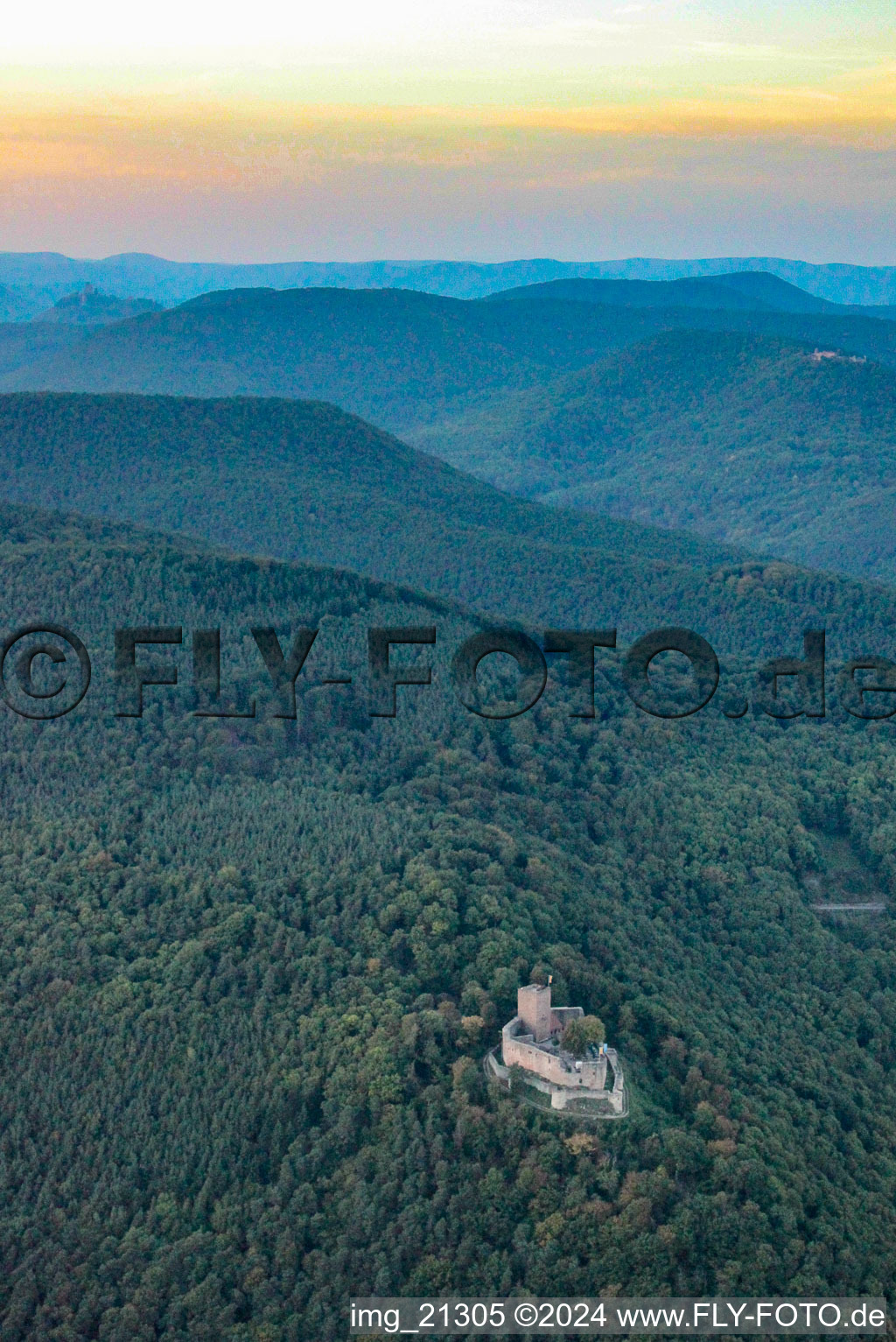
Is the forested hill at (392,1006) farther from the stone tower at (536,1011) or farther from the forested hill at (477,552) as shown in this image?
the forested hill at (477,552)

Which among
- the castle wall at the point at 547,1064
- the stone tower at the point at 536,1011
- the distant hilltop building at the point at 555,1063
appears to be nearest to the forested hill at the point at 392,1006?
the distant hilltop building at the point at 555,1063

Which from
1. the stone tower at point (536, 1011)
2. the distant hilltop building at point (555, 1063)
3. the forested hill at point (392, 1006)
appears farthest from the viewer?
the stone tower at point (536, 1011)

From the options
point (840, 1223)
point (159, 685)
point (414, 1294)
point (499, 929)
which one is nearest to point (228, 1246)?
point (414, 1294)

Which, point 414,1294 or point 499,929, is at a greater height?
point 499,929

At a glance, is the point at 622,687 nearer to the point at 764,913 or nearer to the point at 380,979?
the point at 764,913

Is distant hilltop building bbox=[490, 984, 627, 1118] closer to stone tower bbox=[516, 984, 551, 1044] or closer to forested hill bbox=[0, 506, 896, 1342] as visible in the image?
stone tower bbox=[516, 984, 551, 1044]
